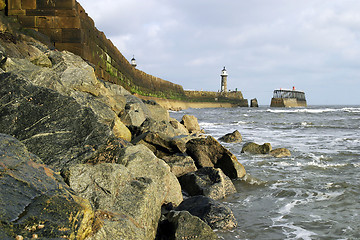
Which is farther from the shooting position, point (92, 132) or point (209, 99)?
point (209, 99)

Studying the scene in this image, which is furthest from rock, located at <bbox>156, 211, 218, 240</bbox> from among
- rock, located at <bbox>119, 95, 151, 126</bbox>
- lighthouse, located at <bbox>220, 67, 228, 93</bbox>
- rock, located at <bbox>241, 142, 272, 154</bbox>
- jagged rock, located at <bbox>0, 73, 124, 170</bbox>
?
lighthouse, located at <bbox>220, 67, 228, 93</bbox>

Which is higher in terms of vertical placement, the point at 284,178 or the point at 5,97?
the point at 5,97

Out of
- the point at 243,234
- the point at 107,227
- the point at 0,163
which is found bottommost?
the point at 243,234

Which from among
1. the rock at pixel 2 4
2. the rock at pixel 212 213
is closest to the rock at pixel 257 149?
the rock at pixel 212 213

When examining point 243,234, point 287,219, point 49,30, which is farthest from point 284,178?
point 49,30

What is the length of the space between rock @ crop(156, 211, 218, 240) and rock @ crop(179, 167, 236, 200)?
1376 mm

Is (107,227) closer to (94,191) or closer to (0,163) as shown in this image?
(94,191)

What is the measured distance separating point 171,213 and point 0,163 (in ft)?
5.35

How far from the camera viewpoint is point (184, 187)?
4.50m

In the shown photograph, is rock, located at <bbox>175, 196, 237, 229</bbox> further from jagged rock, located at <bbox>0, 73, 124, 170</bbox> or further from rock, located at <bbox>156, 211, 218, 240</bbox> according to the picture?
jagged rock, located at <bbox>0, 73, 124, 170</bbox>

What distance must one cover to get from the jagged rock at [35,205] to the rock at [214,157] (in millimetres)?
3546

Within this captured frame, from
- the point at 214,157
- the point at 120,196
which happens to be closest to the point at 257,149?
the point at 214,157

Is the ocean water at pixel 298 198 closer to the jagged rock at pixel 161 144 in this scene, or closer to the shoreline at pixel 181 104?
the jagged rock at pixel 161 144

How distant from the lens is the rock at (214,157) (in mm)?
5359
